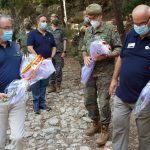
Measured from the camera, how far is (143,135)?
5.34m

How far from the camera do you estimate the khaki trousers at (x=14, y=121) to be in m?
5.18

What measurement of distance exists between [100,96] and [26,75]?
1554 millimetres

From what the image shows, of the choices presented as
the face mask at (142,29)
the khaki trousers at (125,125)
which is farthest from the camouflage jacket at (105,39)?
the face mask at (142,29)

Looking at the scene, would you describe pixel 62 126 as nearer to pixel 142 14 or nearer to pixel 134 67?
pixel 134 67

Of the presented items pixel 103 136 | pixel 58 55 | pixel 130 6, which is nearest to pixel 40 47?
pixel 58 55

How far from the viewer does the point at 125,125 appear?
5395 mm

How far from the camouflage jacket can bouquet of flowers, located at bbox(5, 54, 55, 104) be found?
0.85m

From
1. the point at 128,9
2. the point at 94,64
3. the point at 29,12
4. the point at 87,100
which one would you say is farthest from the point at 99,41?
the point at 29,12

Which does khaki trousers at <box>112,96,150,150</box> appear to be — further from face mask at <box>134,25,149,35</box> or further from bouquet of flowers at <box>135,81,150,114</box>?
face mask at <box>134,25,149,35</box>

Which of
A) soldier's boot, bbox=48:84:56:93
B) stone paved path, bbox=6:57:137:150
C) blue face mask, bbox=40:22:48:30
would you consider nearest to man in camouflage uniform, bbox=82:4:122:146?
stone paved path, bbox=6:57:137:150

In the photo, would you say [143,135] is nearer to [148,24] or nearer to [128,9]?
[148,24]

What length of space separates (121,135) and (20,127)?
4.68 ft

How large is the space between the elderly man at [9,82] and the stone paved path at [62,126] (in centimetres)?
169

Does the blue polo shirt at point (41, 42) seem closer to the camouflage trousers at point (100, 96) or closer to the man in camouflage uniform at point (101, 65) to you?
the man in camouflage uniform at point (101, 65)
